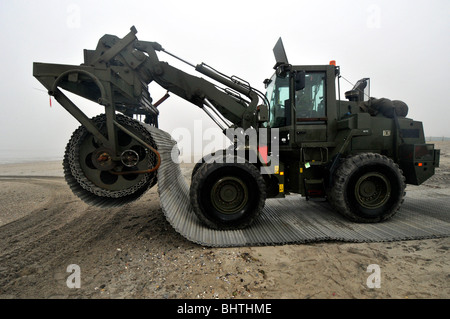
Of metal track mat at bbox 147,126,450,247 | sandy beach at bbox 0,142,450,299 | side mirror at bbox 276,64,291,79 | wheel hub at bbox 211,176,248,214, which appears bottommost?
sandy beach at bbox 0,142,450,299

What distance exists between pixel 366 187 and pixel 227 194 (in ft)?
8.91

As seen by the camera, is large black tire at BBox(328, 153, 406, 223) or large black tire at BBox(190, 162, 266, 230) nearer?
large black tire at BBox(190, 162, 266, 230)

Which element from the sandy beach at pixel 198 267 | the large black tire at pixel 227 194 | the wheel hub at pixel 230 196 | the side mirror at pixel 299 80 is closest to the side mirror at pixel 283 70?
the side mirror at pixel 299 80

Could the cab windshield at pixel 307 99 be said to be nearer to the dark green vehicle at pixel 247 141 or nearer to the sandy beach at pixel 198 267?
the dark green vehicle at pixel 247 141

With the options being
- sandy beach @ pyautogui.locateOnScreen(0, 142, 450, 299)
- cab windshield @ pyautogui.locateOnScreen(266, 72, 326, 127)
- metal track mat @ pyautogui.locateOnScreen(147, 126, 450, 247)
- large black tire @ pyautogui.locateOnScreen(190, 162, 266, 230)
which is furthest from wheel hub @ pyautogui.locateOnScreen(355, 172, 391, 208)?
large black tire @ pyautogui.locateOnScreen(190, 162, 266, 230)

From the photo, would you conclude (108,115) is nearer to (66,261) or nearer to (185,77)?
(185,77)

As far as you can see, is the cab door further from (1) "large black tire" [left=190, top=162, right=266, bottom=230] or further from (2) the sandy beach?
(2) the sandy beach

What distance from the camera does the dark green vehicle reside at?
3883 millimetres

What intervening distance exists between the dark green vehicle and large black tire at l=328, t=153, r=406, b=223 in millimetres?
19

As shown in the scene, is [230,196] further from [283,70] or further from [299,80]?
[283,70]

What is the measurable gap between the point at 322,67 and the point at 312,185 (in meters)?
2.39

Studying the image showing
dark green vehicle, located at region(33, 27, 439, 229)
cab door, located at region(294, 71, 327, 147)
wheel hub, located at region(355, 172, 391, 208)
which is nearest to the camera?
dark green vehicle, located at region(33, 27, 439, 229)

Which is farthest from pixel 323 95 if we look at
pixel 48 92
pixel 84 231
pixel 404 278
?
pixel 84 231

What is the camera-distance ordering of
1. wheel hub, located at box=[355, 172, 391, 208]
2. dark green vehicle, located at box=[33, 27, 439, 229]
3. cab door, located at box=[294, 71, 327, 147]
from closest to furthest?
dark green vehicle, located at box=[33, 27, 439, 229]
wheel hub, located at box=[355, 172, 391, 208]
cab door, located at box=[294, 71, 327, 147]
